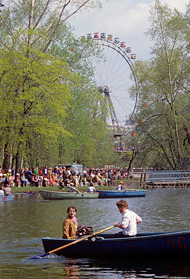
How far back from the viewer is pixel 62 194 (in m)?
36.5

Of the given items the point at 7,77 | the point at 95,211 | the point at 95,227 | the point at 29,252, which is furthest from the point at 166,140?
the point at 29,252

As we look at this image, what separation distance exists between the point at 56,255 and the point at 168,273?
3.67 m

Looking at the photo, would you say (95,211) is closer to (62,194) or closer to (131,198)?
(62,194)

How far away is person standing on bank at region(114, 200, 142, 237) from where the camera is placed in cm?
1359

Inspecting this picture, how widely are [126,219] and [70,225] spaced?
1.92 m

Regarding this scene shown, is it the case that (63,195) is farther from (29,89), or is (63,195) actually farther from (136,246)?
(136,246)

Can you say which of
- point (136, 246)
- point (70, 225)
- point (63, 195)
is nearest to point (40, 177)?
point (63, 195)

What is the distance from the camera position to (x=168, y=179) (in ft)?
186

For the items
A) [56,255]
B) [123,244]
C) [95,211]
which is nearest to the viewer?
[123,244]

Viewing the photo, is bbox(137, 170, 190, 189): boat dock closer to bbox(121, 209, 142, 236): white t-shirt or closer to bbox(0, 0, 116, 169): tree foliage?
bbox(0, 0, 116, 169): tree foliage

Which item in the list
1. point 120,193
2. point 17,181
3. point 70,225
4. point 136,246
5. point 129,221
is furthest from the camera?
point 17,181

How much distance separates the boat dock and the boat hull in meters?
18.2

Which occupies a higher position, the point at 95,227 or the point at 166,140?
the point at 166,140

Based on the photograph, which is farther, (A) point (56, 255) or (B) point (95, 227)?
(B) point (95, 227)
